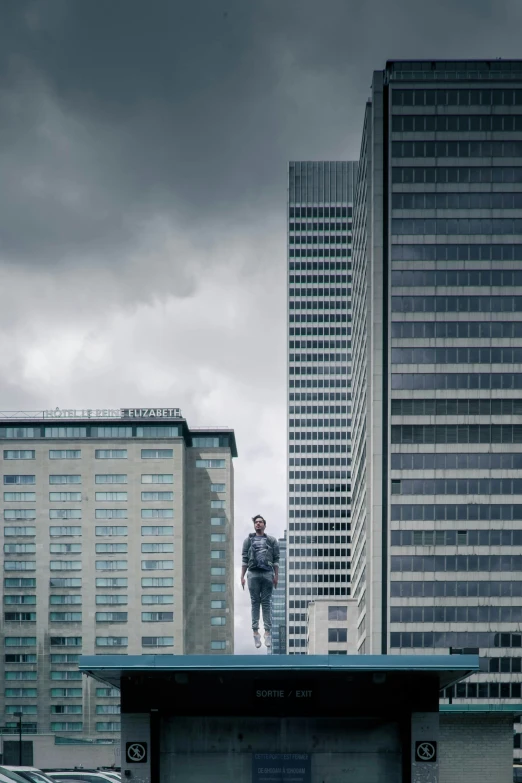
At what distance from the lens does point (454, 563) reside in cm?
10950

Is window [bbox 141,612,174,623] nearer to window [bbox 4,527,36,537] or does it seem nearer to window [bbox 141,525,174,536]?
window [bbox 141,525,174,536]

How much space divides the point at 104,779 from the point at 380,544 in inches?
2234

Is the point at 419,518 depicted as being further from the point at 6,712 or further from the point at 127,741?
the point at 127,741

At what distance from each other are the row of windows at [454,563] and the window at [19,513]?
210 feet

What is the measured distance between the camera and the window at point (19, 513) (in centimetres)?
15550

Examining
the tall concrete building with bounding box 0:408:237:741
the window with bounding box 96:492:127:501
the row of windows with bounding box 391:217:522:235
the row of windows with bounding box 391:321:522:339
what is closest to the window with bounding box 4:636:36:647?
the tall concrete building with bounding box 0:408:237:741

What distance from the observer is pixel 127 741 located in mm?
23094

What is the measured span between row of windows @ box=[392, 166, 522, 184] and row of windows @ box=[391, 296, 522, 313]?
12.0m

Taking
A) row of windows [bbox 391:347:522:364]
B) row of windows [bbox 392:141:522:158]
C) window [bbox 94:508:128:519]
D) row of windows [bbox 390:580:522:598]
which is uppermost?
row of windows [bbox 392:141:522:158]

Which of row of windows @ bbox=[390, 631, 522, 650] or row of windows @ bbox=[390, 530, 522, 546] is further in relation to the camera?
row of windows @ bbox=[390, 530, 522, 546]

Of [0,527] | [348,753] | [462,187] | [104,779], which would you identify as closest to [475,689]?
[462,187]

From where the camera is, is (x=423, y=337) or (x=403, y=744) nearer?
(x=403, y=744)

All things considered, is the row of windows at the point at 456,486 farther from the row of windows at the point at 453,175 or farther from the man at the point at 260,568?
the man at the point at 260,568

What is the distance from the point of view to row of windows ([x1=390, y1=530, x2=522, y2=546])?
360ft
